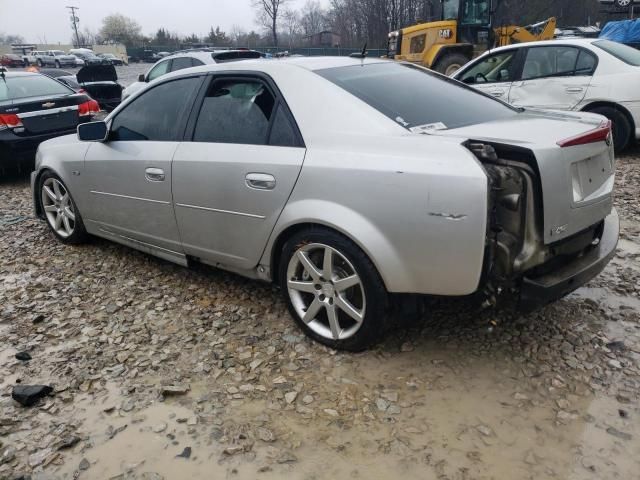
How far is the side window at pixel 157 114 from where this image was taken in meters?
3.59

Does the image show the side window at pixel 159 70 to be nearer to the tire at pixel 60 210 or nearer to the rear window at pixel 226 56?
the rear window at pixel 226 56

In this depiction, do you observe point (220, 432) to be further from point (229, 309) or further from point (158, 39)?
point (158, 39)

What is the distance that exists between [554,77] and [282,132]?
18.2 ft

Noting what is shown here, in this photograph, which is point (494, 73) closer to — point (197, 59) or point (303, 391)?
point (197, 59)

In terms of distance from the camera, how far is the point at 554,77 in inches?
280

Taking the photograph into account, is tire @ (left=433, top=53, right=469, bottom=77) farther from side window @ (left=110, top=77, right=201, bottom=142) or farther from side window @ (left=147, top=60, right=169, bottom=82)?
side window @ (left=110, top=77, right=201, bottom=142)

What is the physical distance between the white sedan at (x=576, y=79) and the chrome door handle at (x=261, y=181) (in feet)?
18.0

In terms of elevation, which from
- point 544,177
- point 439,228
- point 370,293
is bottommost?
point 370,293

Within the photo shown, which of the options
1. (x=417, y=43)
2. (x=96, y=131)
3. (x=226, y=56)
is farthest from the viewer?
(x=417, y=43)

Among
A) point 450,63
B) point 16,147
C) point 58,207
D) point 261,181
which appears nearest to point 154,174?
point 261,181

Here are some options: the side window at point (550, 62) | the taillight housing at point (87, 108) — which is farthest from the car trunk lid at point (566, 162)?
the taillight housing at point (87, 108)

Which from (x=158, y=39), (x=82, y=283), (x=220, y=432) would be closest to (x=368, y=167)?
(x=220, y=432)

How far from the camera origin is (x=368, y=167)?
255 cm

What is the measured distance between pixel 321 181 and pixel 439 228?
68cm
